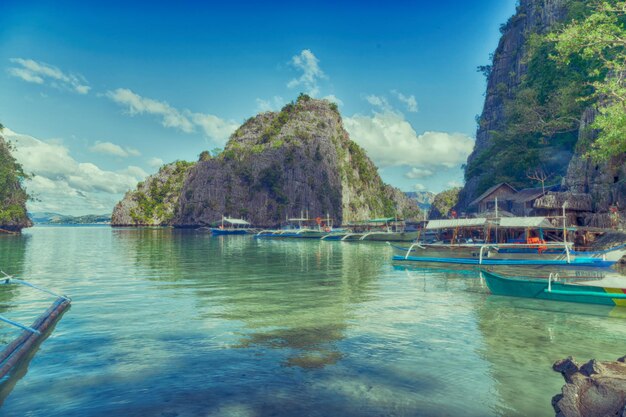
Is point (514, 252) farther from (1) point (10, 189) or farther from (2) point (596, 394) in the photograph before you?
(1) point (10, 189)

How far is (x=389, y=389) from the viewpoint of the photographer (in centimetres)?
788

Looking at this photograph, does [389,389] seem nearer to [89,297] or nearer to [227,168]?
[89,297]

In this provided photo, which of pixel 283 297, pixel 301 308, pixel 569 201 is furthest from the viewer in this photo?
pixel 569 201

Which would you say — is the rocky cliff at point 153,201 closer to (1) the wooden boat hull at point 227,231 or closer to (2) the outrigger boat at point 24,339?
(1) the wooden boat hull at point 227,231

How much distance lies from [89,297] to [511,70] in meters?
82.3

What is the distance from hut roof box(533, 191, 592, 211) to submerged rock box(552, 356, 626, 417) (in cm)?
3173

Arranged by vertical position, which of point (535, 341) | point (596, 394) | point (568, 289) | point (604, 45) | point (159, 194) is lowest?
point (535, 341)

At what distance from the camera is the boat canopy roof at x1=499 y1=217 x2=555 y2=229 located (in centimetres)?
3020

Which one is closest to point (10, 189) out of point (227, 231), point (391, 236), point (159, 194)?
point (227, 231)

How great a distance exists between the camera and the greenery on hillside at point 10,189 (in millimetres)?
73750

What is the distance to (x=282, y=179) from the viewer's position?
12556 centimetres

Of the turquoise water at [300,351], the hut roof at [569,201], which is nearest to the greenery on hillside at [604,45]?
the hut roof at [569,201]

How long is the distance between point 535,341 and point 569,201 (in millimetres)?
28712

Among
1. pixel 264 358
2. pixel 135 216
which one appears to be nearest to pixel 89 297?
pixel 264 358
